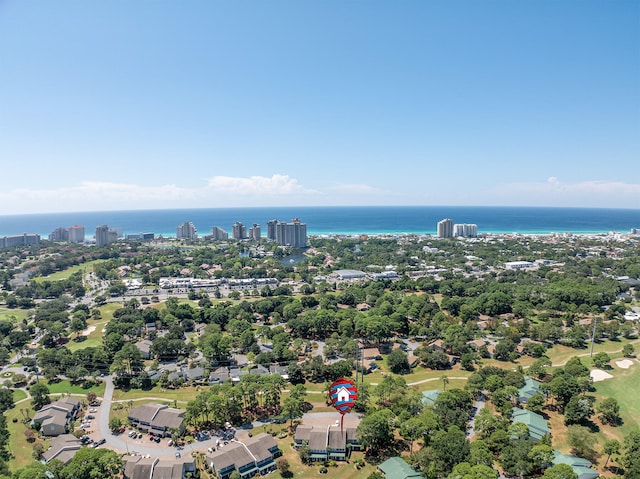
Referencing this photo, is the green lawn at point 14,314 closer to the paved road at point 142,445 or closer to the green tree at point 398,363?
the paved road at point 142,445

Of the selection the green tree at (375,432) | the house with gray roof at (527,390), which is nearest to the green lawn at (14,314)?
the green tree at (375,432)

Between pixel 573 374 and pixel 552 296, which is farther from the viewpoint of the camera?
pixel 552 296

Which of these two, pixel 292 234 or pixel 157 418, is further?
pixel 292 234

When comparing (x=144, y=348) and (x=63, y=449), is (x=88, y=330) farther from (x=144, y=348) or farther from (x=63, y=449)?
(x=63, y=449)

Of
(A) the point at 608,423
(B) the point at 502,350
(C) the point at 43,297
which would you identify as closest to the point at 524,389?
(A) the point at 608,423

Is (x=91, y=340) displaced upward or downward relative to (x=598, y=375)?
downward

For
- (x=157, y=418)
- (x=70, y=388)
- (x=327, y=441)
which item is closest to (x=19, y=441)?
(x=70, y=388)

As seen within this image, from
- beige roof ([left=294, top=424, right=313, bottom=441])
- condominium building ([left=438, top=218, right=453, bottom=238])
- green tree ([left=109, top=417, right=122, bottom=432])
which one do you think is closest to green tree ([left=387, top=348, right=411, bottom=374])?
beige roof ([left=294, top=424, right=313, bottom=441])

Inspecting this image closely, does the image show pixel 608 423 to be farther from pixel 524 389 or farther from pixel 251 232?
pixel 251 232
